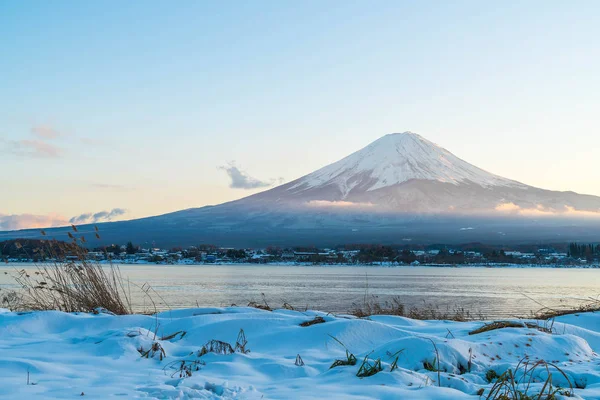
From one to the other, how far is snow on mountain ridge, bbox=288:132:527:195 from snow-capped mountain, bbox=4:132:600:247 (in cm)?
22

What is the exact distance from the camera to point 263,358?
10.6 feet

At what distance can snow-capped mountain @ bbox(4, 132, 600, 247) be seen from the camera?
9212 cm

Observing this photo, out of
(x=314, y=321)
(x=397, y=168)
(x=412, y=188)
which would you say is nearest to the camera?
(x=314, y=321)

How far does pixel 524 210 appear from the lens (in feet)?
352

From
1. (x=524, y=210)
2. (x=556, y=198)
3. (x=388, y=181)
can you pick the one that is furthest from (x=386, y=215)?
(x=556, y=198)

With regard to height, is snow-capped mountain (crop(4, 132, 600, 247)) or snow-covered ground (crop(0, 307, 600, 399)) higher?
snow-capped mountain (crop(4, 132, 600, 247))

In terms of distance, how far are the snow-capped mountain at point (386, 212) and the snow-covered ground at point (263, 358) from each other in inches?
3038

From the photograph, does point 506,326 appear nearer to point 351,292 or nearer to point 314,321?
point 314,321

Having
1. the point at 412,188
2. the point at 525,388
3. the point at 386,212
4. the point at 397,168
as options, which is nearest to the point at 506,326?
the point at 525,388

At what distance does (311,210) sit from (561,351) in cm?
10421

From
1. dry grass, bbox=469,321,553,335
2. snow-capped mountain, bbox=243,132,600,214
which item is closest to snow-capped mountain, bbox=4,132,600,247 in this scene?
snow-capped mountain, bbox=243,132,600,214

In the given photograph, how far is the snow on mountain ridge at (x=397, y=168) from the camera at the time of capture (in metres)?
115

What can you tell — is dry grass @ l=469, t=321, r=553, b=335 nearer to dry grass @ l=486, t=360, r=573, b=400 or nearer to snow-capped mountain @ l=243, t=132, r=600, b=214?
dry grass @ l=486, t=360, r=573, b=400

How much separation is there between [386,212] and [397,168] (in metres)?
17.7
